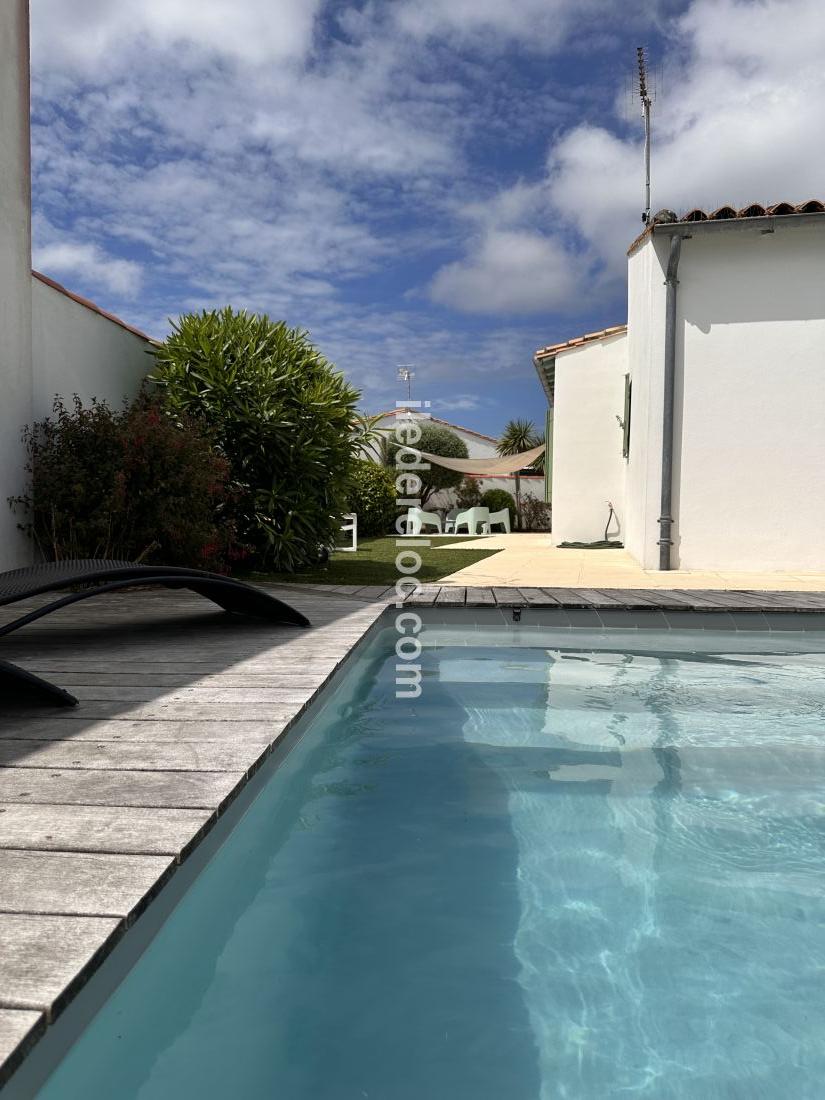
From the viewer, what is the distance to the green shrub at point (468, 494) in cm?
2271

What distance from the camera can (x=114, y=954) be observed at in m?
1.17

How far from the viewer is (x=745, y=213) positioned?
7.48 metres

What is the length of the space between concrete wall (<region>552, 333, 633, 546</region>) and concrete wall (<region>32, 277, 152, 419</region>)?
22.4 ft

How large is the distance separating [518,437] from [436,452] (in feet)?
13.7

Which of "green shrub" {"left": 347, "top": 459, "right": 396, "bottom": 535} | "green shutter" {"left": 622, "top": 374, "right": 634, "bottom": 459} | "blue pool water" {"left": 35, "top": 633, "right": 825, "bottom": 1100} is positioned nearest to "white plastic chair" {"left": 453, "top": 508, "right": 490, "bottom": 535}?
"green shrub" {"left": 347, "top": 459, "right": 396, "bottom": 535}

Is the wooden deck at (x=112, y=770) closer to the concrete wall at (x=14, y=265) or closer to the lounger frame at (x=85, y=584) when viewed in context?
the lounger frame at (x=85, y=584)

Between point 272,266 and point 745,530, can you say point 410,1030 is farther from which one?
point 272,266

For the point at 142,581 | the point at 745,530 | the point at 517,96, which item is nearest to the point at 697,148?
the point at 517,96

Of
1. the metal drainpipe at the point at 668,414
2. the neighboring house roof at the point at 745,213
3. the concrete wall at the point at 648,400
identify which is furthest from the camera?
the concrete wall at the point at 648,400

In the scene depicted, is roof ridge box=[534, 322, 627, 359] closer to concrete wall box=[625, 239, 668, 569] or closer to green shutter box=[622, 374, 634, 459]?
green shutter box=[622, 374, 634, 459]

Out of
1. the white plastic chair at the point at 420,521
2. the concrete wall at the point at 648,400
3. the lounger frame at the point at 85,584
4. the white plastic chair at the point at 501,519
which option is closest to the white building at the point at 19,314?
the lounger frame at the point at 85,584

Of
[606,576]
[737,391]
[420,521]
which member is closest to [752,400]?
[737,391]

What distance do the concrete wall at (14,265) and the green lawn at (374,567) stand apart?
7.74ft

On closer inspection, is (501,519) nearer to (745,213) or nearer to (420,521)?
(420,521)
